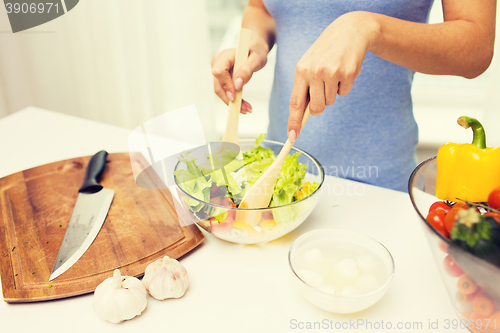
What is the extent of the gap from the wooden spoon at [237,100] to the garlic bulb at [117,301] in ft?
1.31

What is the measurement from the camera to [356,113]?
113 centimetres

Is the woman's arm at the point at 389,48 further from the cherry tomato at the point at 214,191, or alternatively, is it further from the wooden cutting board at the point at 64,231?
the wooden cutting board at the point at 64,231

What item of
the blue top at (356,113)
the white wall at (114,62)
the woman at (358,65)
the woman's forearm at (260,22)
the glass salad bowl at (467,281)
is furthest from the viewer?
the white wall at (114,62)

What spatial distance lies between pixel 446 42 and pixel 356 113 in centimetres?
34

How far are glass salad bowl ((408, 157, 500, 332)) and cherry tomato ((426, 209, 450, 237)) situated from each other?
0.03 meters

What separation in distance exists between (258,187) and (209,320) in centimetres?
26

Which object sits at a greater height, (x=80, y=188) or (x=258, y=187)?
(x=258, y=187)

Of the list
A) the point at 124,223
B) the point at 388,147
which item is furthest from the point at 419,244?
the point at 124,223

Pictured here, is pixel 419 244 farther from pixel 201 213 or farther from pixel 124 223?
pixel 124 223

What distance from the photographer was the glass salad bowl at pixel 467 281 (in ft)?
1.48

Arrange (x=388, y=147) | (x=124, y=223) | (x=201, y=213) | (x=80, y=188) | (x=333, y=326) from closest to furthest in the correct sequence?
1. (x=333, y=326)
2. (x=201, y=213)
3. (x=124, y=223)
4. (x=80, y=188)
5. (x=388, y=147)

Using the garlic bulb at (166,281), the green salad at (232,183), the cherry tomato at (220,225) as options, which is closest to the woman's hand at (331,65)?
the green salad at (232,183)

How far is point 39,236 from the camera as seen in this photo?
2.55 ft

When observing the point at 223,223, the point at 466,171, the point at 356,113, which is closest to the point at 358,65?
the point at 466,171
